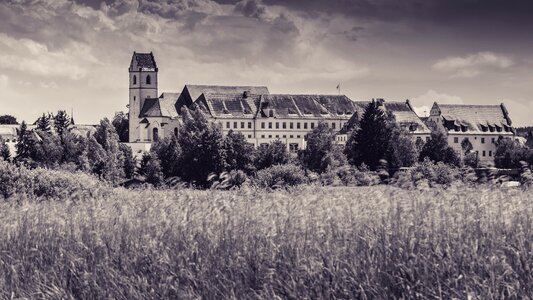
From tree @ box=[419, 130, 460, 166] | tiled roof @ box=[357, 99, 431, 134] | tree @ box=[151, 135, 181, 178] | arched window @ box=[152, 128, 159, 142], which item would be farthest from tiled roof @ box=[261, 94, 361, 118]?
tree @ box=[151, 135, 181, 178]

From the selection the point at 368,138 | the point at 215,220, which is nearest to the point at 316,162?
the point at 368,138

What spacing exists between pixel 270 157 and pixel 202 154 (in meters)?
9.01

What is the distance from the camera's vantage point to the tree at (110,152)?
106938mm

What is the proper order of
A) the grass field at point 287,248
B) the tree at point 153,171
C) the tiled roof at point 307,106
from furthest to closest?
the tiled roof at point 307,106, the tree at point 153,171, the grass field at point 287,248

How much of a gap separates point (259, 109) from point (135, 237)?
13806 cm

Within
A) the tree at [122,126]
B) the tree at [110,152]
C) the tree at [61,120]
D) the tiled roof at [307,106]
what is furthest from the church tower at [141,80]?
the tree at [110,152]

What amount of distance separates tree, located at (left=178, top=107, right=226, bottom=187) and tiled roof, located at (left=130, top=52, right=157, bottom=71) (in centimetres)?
5743

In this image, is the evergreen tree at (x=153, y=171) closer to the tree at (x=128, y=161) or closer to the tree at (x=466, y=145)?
the tree at (x=128, y=161)

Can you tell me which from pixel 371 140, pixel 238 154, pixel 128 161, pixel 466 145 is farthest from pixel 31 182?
pixel 466 145

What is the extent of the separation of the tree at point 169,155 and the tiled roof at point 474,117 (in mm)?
57472

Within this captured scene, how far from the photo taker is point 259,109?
152 meters

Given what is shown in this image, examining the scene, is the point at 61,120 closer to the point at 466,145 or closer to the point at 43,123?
the point at 43,123

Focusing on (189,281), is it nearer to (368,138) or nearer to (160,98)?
(368,138)

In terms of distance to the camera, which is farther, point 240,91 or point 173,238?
point 240,91
